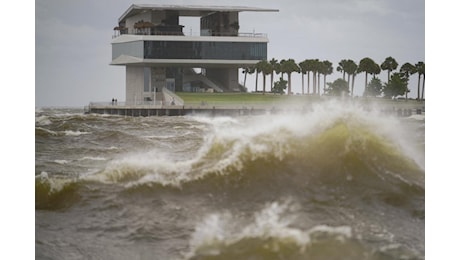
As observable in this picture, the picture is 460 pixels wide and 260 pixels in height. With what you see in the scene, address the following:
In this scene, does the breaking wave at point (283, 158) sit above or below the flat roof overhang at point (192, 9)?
below

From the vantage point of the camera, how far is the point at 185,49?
725cm

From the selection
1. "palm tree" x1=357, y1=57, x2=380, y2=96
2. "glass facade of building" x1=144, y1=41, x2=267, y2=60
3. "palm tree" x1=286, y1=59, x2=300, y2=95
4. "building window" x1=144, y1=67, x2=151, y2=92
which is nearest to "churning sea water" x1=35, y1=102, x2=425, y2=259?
"building window" x1=144, y1=67, x2=151, y2=92

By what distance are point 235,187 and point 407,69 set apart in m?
2.16

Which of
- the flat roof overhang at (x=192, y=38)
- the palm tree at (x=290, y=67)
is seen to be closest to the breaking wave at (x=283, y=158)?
the palm tree at (x=290, y=67)

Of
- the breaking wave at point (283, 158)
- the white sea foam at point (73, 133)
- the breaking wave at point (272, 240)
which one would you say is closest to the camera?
the breaking wave at point (272, 240)

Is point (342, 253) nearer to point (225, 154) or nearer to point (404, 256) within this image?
point (404, 256)

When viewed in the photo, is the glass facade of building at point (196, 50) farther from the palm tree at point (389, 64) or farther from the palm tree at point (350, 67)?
the palm tree at point (389, 64)

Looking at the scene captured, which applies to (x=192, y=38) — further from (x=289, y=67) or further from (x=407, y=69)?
(x=407, y=69)

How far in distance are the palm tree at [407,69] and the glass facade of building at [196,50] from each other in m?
1.57

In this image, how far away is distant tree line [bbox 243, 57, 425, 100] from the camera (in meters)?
7.27

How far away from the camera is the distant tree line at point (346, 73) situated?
7.27m

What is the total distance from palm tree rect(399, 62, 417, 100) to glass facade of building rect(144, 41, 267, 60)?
1568 mm

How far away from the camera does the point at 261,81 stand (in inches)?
287

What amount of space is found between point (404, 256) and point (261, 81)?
7.13 feet
